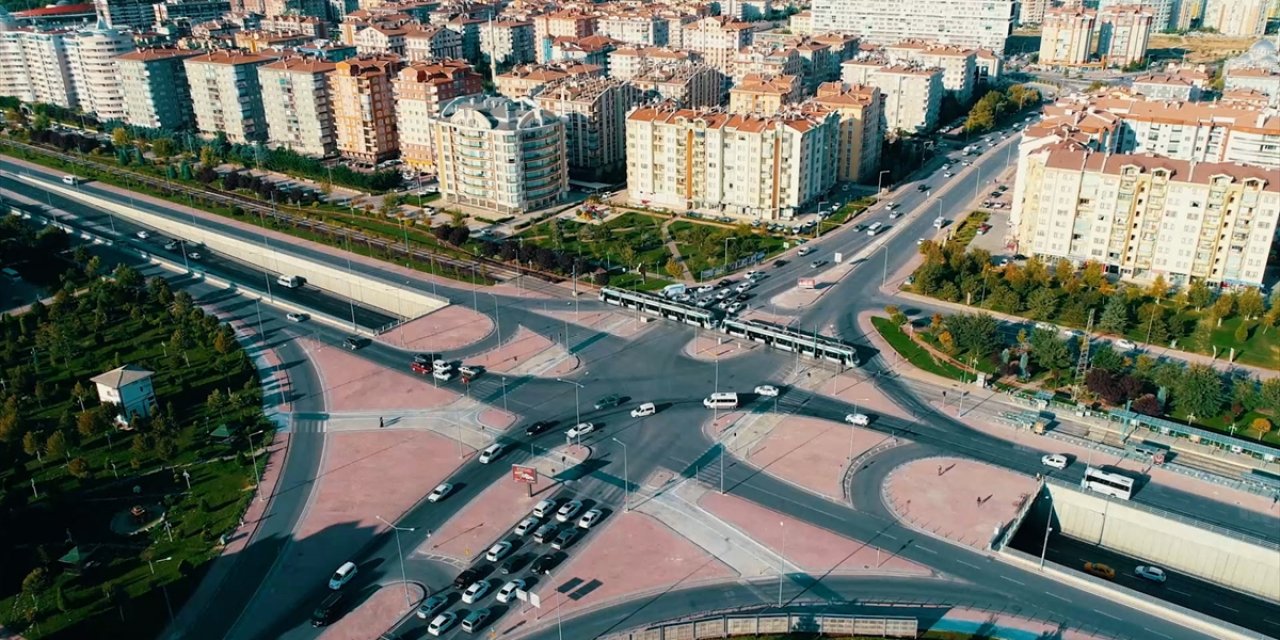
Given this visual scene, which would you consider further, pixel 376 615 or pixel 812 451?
pixel 812 451

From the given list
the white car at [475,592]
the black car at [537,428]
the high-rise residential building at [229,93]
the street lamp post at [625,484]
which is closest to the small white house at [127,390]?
the black car at [537,428]

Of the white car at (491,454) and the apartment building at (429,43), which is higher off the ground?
the apartment building at (429,43)

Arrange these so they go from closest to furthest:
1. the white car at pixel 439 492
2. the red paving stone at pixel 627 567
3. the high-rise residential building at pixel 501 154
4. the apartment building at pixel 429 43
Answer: the red paving stone at pixel 627 567 < the white car at pixel 439 492 < the high-rise residential building at pixel 501 154 < the apartment building at pixel 429 43

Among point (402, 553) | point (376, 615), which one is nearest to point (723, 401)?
point (402, 553)

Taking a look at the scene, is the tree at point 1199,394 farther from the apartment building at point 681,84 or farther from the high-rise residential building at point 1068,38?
the high-rise residential building at point 1068,38

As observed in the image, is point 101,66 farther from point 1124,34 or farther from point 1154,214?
point 1124,34

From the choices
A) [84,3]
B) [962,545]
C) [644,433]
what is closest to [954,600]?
[962,545]

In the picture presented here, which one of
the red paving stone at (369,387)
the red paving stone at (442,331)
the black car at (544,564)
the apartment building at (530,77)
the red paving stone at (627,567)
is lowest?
the red paving stone at (627,567)

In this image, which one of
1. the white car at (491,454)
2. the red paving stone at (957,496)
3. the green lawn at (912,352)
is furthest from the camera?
the green lawn at (912,352)

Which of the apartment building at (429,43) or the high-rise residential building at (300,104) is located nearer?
the high-rise residential building at (300,104)
